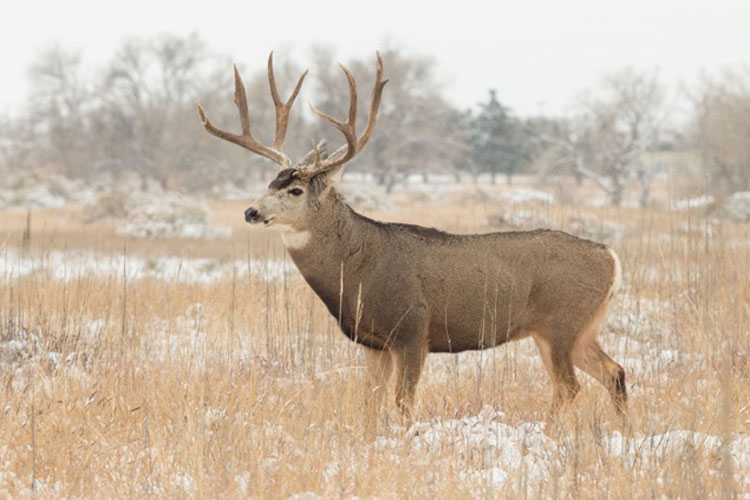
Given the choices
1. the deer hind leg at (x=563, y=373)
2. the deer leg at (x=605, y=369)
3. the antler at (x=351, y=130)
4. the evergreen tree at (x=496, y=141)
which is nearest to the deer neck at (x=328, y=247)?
the antler at (x=351, y=130)

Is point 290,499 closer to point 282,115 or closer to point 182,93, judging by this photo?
point 282,115

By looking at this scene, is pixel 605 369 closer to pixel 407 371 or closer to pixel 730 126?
pixel 407 371

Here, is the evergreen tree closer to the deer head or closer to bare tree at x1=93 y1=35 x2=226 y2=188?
bare tree at x1=93 y1=35 x2=226 y2=188

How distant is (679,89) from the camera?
35031 millimetres

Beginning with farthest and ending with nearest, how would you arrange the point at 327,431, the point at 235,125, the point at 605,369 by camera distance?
the point at 235,125
the point at 605,369
the point at 327,431

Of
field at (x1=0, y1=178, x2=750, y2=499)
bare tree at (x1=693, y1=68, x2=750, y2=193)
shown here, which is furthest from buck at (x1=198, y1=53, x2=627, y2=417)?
bare tree at (x1=693, y1=68, x2=750, y2=193)

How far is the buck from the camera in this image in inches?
191

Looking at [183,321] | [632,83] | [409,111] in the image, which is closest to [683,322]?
[183,321]

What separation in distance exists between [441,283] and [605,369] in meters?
1.17

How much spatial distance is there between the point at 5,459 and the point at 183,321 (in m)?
3.43

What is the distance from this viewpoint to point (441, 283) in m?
4.95

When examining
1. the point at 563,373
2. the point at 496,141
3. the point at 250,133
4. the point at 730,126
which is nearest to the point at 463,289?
the point at 563,373

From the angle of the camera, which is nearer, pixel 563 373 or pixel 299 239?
pixel 563 373

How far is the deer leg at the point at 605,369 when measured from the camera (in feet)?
16.3
